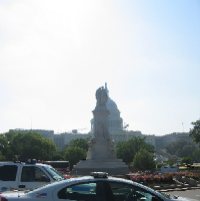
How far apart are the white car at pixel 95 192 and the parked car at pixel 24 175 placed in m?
6.06

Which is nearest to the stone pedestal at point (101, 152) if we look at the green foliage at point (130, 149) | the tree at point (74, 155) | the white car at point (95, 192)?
the tree at point (74, 155)

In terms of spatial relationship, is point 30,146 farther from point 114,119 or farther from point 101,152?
point 114,119

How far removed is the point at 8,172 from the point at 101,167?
3296cm

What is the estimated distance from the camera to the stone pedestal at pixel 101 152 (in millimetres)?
49500

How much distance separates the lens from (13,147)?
11119 cm

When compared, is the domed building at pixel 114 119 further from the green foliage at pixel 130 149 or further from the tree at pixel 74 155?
the tree at pixel 74 155

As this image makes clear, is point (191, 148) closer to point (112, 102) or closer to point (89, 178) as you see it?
point (112, 102)

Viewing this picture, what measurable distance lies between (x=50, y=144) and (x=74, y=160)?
1094 inches

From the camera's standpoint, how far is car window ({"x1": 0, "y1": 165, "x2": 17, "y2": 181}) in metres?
16.8

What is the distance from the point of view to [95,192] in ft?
34.6

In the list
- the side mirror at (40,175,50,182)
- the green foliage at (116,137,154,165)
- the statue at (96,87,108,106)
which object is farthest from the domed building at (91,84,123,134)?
the side mirror at (40,175,50,182)

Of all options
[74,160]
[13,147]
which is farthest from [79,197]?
[13,147]

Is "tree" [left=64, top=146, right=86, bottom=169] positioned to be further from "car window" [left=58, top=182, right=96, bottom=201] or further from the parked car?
"car window" [left=58, top=182, right=96, bottom=201]

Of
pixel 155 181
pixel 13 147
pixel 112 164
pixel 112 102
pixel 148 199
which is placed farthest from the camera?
pixel 112 102
